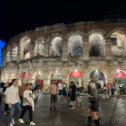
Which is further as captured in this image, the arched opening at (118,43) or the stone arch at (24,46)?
the stone arch at (24,46)

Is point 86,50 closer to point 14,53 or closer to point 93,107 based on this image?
point 14,53

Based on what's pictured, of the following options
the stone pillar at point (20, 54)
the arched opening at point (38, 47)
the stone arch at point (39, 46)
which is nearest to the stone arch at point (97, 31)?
the stone arch at point (39, 46)

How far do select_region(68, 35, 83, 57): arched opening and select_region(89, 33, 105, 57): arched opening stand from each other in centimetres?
127

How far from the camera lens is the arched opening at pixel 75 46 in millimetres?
31636

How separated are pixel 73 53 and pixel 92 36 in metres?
3.26

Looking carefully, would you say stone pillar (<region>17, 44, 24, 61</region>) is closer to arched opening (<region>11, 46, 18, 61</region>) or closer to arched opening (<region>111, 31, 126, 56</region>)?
arched opening (<region>11, 46, 18, 61</region>)

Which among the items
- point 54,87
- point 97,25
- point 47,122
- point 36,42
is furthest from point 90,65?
point 47,122

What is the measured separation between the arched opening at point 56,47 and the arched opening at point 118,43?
6622mm

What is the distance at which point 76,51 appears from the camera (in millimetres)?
32469

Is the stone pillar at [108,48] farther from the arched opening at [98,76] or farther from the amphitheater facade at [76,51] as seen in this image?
the arched opening at [98,76]

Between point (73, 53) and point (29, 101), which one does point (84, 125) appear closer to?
point (29, 101)

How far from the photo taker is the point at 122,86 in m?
27.3

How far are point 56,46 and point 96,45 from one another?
510 cm

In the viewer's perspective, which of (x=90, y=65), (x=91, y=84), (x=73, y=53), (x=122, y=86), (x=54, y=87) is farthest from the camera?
(x=73, y=53)
